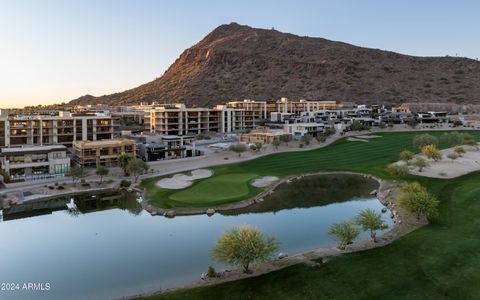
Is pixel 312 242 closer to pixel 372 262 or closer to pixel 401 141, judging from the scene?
pixel 372 262

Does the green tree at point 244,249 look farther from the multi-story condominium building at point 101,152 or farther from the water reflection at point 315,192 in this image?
the multi-story condominium building at point 101,152

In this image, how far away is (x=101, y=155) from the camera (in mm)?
72625

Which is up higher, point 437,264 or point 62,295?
point 437,264

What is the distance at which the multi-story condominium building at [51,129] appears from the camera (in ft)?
265

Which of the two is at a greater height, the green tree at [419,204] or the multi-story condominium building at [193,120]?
the multi-story condominium building at [193,120]

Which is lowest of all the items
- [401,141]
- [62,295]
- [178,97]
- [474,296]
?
[62,295]

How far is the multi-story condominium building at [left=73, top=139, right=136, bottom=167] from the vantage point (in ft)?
234

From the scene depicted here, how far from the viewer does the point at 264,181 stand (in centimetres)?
6319

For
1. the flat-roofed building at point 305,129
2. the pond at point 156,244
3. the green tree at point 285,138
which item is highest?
the flat-roofed building at point 305,129

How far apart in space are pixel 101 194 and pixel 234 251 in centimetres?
3779

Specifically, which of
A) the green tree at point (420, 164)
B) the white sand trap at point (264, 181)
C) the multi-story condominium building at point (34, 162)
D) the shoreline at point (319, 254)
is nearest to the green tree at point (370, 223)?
the shoreline at point (319, 254)

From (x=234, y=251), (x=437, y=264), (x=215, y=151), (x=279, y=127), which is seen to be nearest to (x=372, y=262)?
(x=437, y=264)

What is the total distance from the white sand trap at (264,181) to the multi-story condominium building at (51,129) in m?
43.5

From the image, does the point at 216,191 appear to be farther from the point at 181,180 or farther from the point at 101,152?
the point at 101,152
